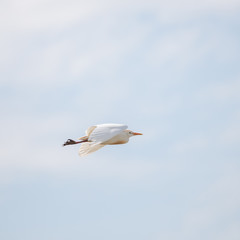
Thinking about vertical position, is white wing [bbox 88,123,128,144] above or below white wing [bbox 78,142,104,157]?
above

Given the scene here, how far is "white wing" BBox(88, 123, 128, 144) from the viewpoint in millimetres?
35844

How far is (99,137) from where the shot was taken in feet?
118

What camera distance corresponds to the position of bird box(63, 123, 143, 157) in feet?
118

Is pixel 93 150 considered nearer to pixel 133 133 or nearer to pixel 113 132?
pixel 113 132

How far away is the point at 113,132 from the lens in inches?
1437

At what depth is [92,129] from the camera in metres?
36.5

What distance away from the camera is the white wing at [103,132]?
3584cm

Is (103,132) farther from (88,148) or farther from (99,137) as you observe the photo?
(88,148)

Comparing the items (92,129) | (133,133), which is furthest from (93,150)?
(133,133)

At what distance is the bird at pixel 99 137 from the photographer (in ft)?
118

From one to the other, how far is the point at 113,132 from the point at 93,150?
154cm

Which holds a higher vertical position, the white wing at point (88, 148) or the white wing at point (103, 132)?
the white wing at point (103, 132)

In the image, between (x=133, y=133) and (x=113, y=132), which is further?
(x=133, y=133)

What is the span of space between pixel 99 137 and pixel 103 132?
39 centimetres
